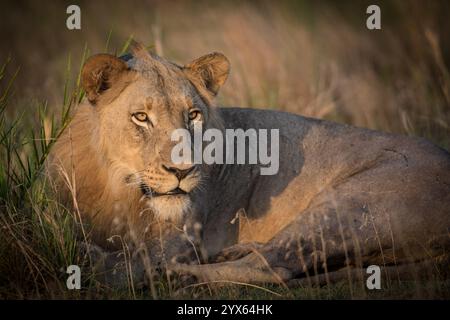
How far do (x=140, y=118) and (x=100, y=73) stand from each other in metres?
0.45

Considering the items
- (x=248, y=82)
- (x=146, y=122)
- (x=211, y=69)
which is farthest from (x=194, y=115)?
(x=248, y=82)

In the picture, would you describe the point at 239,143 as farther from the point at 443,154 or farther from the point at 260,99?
the point at 260,99

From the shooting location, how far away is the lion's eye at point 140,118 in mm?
6168

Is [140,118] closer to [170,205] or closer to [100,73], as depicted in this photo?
[100,73]

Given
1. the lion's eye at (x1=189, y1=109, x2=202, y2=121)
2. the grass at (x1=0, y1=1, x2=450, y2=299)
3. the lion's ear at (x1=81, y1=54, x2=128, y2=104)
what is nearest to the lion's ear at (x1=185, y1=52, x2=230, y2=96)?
the lion's eye at (x1=189, y1=109, x2=202, y2=121)

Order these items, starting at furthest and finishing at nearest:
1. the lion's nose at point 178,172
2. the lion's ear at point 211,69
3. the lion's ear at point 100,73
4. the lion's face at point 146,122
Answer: the lion's ear at point 211,69 < the lion's ear at point 100,73 < the lion's face at point 146,122 < the lion's nose at point 178,172

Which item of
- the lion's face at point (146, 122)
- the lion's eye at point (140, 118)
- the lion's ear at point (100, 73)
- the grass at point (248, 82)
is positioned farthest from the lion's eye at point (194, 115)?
the grass at point (248, 82)

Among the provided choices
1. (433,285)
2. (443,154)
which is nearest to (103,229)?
(433,285)

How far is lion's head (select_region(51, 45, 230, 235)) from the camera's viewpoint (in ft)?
19.8

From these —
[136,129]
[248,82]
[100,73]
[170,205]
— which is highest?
[248,82]

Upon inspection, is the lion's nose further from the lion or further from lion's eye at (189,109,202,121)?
lion's eye at (189,109,202,121)

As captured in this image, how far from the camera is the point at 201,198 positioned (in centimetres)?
689

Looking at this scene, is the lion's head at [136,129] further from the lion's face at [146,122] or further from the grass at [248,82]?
the grass at [248,82]
